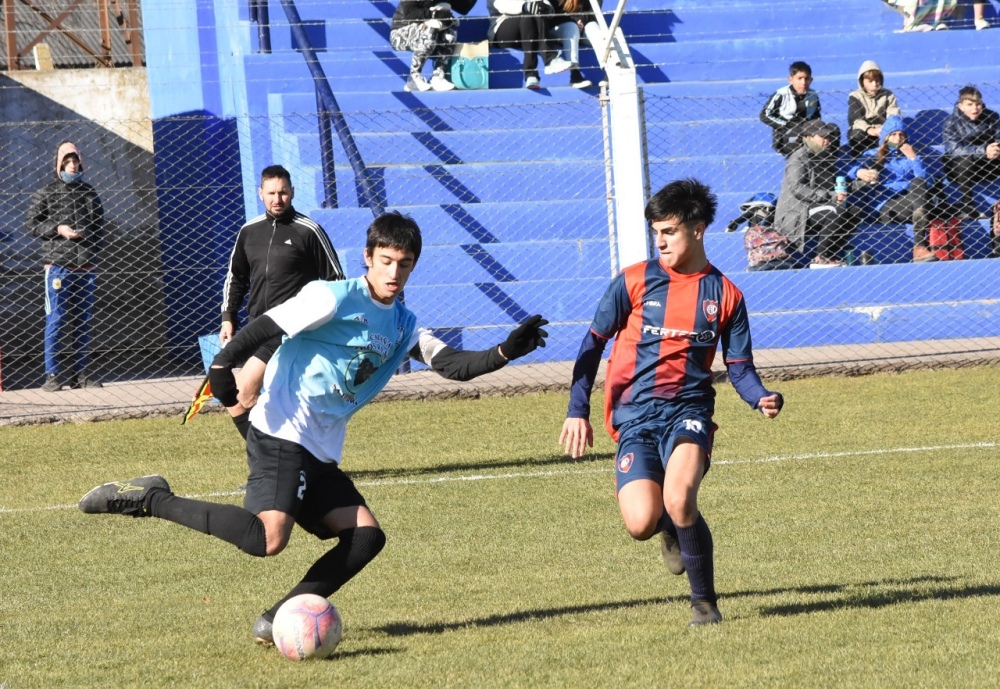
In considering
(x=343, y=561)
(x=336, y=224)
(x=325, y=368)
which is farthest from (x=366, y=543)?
(x=336, y=224)

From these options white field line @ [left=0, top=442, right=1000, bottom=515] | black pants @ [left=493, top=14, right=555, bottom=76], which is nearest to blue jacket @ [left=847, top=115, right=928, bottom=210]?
black pants @ [left=493, top=14, right=555, bottom=76]

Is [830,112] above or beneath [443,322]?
above

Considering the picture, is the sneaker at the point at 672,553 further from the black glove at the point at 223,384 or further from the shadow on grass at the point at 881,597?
the black glove at the point at 223,384

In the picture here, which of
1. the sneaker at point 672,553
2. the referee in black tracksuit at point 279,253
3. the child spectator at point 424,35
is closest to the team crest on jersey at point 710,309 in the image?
the sneaker at point 672,553

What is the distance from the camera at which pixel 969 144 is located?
42.8ft

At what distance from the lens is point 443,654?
4680 millimetres

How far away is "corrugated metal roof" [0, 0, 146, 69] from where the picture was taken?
1653 centimetres

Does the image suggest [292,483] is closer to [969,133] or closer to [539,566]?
[539,566]

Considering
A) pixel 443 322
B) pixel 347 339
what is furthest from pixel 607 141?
pixel 347 339

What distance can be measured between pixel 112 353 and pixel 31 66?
175 inches

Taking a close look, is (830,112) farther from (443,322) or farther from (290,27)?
(290,27)

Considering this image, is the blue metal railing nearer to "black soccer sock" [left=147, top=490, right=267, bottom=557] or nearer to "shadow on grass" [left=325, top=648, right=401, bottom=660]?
"black soccer sock" [left=147, top=490, right=267, bottom=557]

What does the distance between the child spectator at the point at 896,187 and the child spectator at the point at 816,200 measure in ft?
1.03

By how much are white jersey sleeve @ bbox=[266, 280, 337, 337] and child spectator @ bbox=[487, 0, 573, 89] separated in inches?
394
